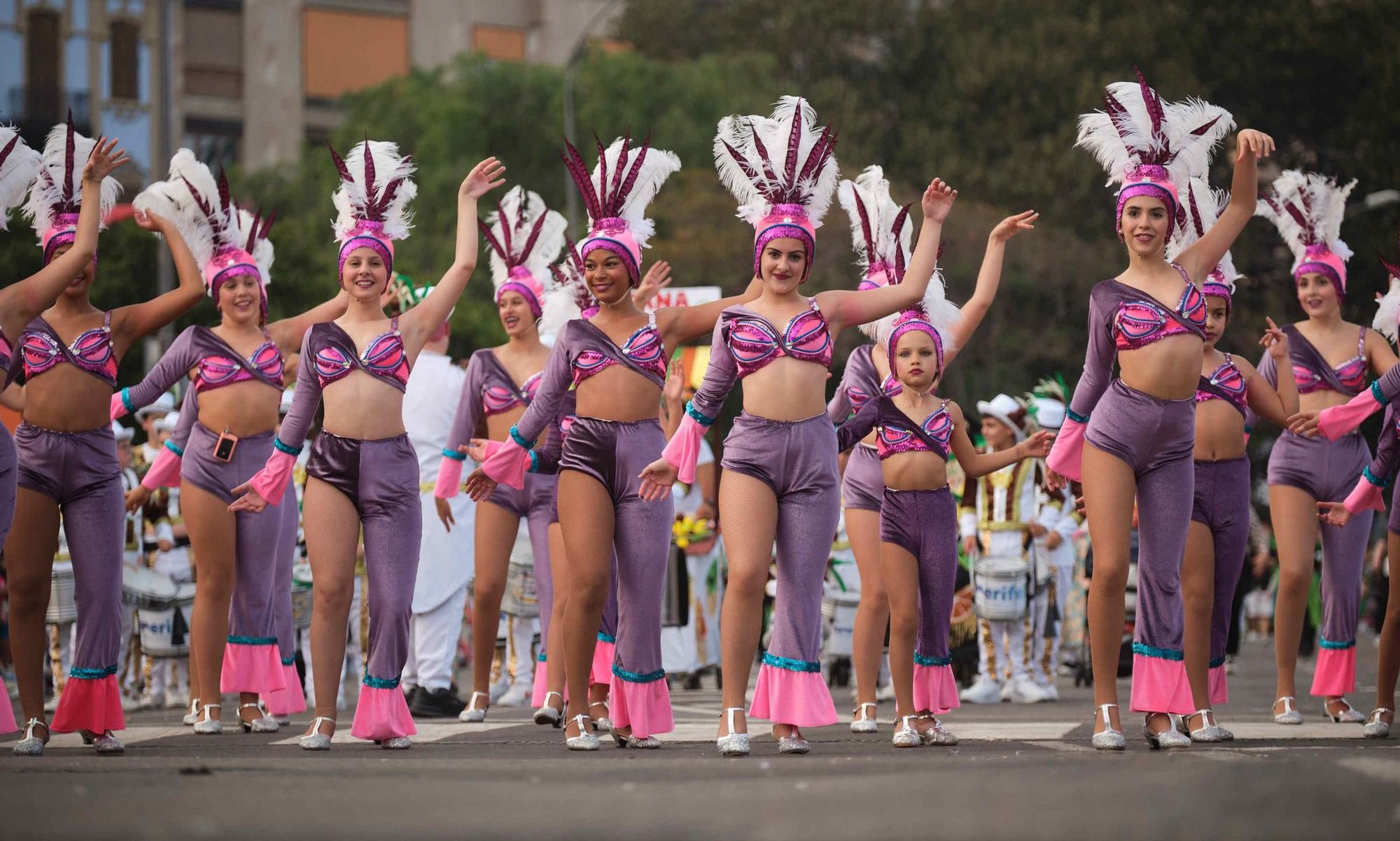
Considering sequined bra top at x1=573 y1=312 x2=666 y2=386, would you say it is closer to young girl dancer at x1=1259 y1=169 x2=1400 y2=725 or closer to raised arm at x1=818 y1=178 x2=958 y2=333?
raised arm at x1=818 y1=178 x2=958 y2=333

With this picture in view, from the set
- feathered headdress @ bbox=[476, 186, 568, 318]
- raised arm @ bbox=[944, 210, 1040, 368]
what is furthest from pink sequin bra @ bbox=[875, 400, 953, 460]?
feathered headdress @ bbox=[476, 186, 568, 318]

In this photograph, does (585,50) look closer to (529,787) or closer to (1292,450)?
(1292,450)

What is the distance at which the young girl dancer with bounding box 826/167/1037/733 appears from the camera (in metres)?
9.57

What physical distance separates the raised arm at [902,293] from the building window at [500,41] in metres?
61.7

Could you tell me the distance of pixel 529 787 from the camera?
6.59 metres

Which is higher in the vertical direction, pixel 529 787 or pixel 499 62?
pixel 499 62

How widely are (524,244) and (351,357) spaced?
10.1ft

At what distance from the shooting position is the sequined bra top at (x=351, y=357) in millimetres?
8797

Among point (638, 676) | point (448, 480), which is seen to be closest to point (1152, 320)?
point (638, 676)

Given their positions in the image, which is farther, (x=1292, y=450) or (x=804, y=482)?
(x=1292, y=450)

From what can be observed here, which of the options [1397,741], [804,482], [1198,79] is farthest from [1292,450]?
[1198,79]

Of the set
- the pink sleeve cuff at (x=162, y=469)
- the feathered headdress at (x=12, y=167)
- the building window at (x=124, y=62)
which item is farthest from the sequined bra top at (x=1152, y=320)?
the building window at (x=124, y=62)

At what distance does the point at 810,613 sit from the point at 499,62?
43224 millimetres

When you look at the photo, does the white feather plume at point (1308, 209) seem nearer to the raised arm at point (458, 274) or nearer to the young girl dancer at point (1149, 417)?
the young girl dancer at point (1149, 417)
